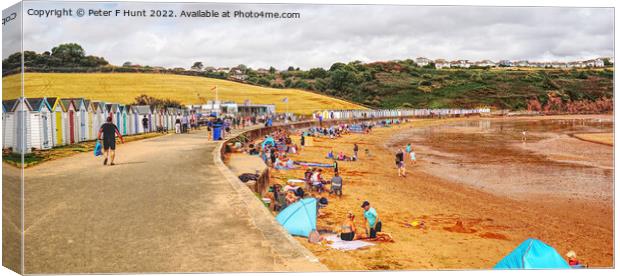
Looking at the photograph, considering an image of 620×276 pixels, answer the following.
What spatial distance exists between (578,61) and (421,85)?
27.6ft

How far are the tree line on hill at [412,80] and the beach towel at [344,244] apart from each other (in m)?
4.35

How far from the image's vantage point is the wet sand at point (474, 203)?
9.52 metres

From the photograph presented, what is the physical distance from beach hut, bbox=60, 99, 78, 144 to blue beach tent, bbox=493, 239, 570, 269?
35.4ft

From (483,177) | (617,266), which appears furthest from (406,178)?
(617,266)

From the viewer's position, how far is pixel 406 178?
17.4 meters

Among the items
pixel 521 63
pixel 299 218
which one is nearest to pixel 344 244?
pixel 299 218

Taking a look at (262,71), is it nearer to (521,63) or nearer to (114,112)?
(114,112)

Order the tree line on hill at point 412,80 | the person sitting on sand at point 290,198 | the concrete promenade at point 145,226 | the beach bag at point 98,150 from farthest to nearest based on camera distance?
the beach bag at point 98,150, the person sitting on sand at point 290,198, the tree line on hill at point 412,80, the concrete promenade at point 145,226

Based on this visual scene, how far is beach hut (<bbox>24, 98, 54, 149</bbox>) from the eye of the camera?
9090mm

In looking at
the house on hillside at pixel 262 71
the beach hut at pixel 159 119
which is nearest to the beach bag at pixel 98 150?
the house on hillside at pixel 262 71

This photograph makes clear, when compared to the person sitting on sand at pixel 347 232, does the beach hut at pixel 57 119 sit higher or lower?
higher

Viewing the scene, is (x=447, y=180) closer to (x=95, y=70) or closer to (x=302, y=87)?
(x=302, y=87)

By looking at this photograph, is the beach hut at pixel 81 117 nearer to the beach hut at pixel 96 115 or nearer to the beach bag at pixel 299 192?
the beach hut at pixel 96 115

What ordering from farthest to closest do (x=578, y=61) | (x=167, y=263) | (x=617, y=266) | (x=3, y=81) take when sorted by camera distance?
1. (x=578, y=61)
2. (x=617, y=266)
3. (x=3, y=81)
4. (x=167, y=263)
